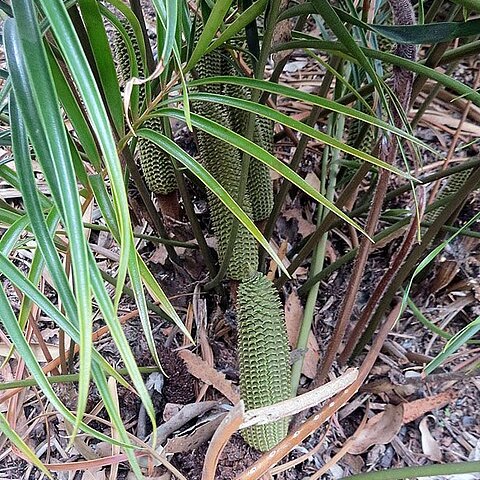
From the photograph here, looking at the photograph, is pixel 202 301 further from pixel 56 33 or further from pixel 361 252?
pixel 56 33

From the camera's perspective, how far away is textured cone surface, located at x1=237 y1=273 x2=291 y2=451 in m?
0.52

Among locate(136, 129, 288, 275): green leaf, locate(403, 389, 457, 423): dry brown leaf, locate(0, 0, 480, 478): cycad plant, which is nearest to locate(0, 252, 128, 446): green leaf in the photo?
locate(0, 0, 480, 478): cycad plant

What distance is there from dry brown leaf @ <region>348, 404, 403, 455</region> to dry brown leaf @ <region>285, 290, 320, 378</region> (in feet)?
0.28

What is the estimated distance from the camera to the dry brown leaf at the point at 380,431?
2.04 feet

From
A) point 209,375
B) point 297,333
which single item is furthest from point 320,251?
point 209,375

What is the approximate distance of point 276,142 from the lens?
901 millimetres

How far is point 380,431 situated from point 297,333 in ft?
0.47

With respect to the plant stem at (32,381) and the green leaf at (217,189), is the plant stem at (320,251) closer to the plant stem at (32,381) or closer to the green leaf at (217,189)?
the plant stem at (32,381)

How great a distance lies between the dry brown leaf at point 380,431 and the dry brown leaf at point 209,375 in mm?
147

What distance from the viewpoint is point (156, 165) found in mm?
648

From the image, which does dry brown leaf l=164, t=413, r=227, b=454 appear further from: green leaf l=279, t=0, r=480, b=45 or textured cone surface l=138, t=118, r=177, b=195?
green leaf l=279, t=0, r=480, b=45

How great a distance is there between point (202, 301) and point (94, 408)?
0.58ft

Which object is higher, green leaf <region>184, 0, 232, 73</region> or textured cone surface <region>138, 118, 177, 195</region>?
green leaf <region>184, 0, 232, 73</region>

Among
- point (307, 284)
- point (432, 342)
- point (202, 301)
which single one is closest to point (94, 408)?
point (202, 301)
